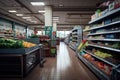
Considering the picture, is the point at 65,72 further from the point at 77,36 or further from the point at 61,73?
the point at 77,36

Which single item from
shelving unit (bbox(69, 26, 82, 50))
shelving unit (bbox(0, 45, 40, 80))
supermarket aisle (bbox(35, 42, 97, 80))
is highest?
shelving unit (bbox(69, 26, 82, 50))

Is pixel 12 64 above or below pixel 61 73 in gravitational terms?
above

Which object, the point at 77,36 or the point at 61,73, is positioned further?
the point at 77,36

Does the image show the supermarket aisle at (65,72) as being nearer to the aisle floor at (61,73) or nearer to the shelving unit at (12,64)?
the aisle floor at (61,73)

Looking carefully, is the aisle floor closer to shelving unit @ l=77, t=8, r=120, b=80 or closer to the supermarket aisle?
the supermarket aisle

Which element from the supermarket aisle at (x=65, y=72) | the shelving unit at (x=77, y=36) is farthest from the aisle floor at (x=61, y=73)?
the shelving unit at (x=77, y=36)

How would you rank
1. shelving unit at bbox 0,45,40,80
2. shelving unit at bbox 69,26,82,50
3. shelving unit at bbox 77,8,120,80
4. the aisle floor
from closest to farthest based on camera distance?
shelving unit at bbox 77,8,120,80, shelving unit at bbox 0,45,40,80, the aisle floor, shelving unit at bbox 69,26,82,50

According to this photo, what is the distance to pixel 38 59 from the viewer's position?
258 inches

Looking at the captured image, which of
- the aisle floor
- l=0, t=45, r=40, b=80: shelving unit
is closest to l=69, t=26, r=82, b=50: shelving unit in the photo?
the aisle floor

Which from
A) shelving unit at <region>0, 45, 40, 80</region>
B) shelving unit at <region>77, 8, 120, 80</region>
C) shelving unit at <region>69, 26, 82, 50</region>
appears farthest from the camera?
shelving unit at <region>69, 26, 82, 50</region>

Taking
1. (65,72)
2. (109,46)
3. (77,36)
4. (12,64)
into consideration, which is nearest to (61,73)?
(65,72)

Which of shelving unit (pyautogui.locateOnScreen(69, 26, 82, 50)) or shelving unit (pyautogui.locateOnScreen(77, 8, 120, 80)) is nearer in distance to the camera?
shelving unit (pyautogui.locateOnScreen(77, 8, 120, 80))

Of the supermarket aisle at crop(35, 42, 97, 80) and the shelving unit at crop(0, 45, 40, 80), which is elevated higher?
the shelving unit at crop(0, 45, 40, 80)

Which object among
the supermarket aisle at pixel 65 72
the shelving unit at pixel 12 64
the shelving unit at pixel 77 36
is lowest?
the supermarket aisle at pixel 65 72
